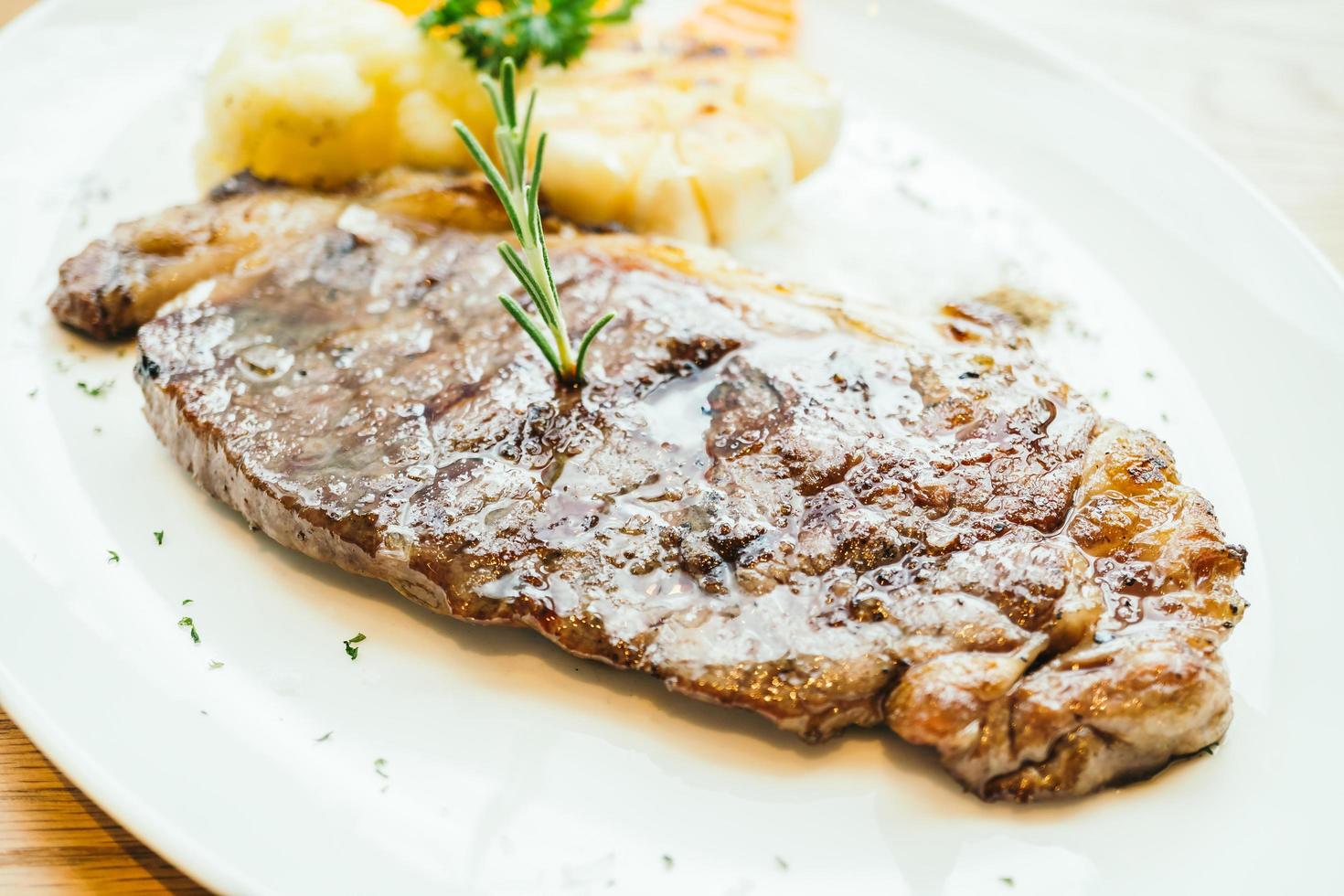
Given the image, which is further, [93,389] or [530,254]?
[93,389]

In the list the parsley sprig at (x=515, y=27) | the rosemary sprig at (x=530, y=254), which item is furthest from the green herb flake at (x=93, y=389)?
Result: the parsley sprig at (x=515, y=27)

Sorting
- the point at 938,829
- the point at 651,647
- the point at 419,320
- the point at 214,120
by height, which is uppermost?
the point at 214,120

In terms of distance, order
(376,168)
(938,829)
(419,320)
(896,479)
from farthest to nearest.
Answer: (376,168), (419,320), (896,479), (938,829)

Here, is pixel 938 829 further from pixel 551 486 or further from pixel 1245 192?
pixel 1245 192

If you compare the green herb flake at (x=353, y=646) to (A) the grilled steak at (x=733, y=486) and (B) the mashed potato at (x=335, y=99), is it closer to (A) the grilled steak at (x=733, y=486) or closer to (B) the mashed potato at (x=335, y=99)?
(A) the grilled steak at (x=733, y=486)

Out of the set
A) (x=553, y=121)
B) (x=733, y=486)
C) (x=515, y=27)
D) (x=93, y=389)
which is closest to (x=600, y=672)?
(x=733, y=486)

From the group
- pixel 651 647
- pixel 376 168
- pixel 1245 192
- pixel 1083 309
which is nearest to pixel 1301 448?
pixel 1083 309

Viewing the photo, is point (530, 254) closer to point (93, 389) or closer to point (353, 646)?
point (353, 646)
